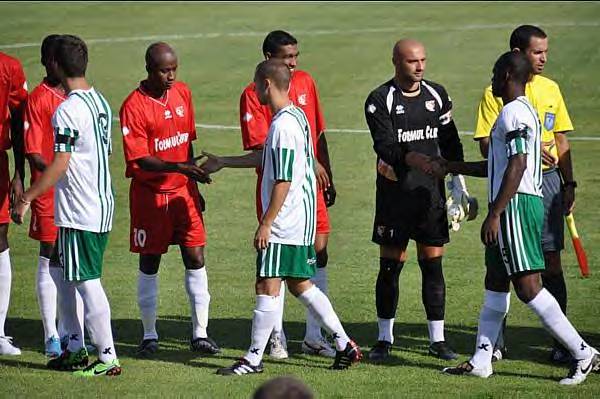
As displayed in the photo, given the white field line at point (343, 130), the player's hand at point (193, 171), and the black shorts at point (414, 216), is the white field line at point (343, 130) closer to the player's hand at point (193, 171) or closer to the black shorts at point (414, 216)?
the black shorts at point (414, 216)

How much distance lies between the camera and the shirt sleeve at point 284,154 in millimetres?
9539

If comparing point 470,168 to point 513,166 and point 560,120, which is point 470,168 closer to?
point 513,166

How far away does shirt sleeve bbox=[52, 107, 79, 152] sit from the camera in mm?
9555

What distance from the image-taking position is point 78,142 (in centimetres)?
965

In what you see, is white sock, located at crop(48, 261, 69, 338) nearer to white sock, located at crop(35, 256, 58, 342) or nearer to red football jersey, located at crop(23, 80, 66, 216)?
white sock, located at crop(35, 256, 58, 342)

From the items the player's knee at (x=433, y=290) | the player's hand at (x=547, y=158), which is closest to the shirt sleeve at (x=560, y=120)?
the player's hand at (x=547, y=158)

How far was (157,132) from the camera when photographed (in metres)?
10.8

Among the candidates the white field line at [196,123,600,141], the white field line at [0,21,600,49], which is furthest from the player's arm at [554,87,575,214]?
the white field line at [0,21,600,49]

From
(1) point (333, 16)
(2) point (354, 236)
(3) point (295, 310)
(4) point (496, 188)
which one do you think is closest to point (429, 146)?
(4) point (496, 188)

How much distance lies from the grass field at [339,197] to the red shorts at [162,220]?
0.89 metres

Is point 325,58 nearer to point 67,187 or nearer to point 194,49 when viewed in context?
point 194,49

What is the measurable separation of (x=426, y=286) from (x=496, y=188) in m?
1.39

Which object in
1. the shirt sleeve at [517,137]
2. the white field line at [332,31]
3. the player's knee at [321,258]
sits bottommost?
the player's knee at [321,258]

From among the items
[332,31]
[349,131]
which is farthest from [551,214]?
[332,31]
